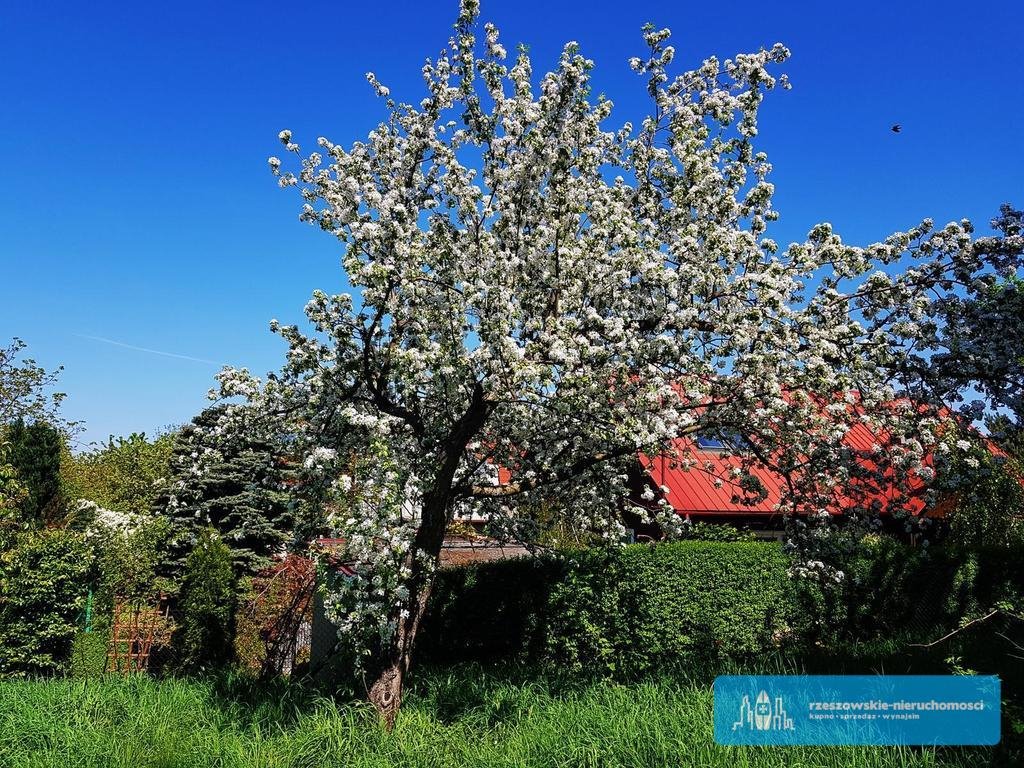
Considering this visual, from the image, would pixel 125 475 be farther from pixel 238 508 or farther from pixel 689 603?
pixel 689 603

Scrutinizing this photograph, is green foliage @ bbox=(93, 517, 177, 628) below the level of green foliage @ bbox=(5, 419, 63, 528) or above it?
below

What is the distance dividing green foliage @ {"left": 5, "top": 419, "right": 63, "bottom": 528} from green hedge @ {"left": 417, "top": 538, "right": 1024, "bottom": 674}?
14.2m

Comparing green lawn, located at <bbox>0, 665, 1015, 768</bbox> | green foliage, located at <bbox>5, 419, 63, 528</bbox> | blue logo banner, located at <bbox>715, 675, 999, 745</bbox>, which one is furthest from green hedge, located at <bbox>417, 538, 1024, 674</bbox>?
green foliage, located at <bbox>5, 419, 63, 528</bbox>

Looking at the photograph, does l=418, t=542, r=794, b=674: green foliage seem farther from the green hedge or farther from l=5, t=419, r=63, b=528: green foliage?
l=5, t=419, r=63, b=528: green foliage

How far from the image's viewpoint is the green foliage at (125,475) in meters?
19.5

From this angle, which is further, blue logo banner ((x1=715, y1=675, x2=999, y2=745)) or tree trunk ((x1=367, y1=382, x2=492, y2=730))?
tree trunk ((x1=367, y1=382, x2=492, y2=730))

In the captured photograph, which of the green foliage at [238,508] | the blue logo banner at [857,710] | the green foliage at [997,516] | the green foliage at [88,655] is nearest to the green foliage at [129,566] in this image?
the green foliage at [88,655]

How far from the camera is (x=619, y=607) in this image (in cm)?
1161

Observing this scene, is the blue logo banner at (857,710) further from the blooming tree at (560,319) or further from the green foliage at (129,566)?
the green foliage at (129,566)

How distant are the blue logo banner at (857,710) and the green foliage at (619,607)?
3.49 m

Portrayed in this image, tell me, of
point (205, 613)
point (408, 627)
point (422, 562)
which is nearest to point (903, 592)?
point (408, 627)

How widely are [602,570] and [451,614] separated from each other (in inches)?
106

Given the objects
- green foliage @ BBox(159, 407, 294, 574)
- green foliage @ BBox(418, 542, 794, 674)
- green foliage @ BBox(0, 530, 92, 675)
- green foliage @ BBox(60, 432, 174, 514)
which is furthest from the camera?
green foliage @ BBox(60, 432, 174, 514)

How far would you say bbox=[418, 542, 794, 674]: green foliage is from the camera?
11.5 meters
